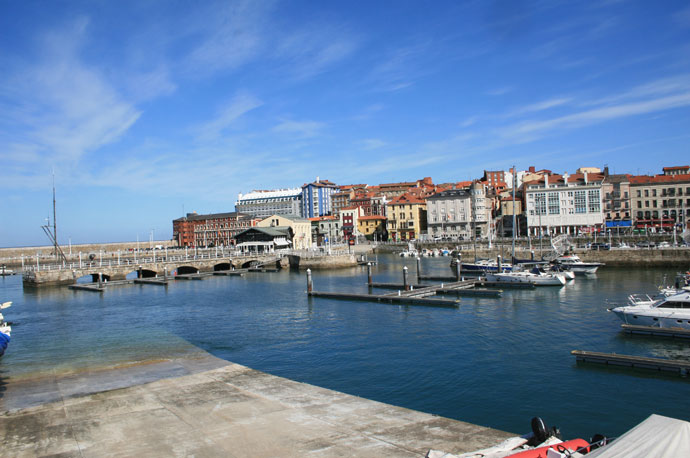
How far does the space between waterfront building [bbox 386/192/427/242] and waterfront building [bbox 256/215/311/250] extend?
2059cm

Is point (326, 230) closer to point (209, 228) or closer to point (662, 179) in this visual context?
point (209, 228)

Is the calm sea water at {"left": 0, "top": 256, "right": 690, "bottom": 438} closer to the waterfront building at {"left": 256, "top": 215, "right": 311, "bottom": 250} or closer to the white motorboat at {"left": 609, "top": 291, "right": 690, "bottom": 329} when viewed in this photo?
the white motorboat at {"left": 609, "top": 291, "right": 690, "bottom": 329}

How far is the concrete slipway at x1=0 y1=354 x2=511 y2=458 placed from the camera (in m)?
10.5

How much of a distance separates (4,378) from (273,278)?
148ft

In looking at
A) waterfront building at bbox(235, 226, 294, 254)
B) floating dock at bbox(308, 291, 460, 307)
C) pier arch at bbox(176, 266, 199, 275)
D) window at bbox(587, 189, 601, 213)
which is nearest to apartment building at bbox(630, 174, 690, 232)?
window at bbox(587, 189, 601, 213)

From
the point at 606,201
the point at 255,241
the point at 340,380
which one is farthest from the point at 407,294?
the point at 606,201

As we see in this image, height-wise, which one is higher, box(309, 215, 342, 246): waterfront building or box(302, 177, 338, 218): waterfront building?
box(302, 177, 338, 218): waterfront building

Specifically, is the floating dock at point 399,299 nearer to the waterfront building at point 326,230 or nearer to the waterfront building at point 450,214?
the waterfront building at point 450,214

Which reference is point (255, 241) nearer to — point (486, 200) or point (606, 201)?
point (486, 200)

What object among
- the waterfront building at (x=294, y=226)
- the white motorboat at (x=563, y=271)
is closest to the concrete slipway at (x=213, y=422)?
the white motorboat at (x=563, y=271)

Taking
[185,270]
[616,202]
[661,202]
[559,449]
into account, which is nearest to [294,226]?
[185,270]

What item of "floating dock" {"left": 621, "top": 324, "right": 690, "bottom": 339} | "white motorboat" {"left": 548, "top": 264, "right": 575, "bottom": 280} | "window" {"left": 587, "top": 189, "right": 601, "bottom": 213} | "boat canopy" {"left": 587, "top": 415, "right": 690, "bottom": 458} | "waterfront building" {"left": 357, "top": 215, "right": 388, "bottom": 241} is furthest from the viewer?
"waterfront building" {"left": 357, "top": 215, "right": 388, "bottom": 241}

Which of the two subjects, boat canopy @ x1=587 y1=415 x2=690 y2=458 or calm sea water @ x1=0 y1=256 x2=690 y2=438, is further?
calm sea water @ x1=0 y1=256 x2=690 y2=438

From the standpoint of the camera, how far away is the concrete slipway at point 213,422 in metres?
10.5
